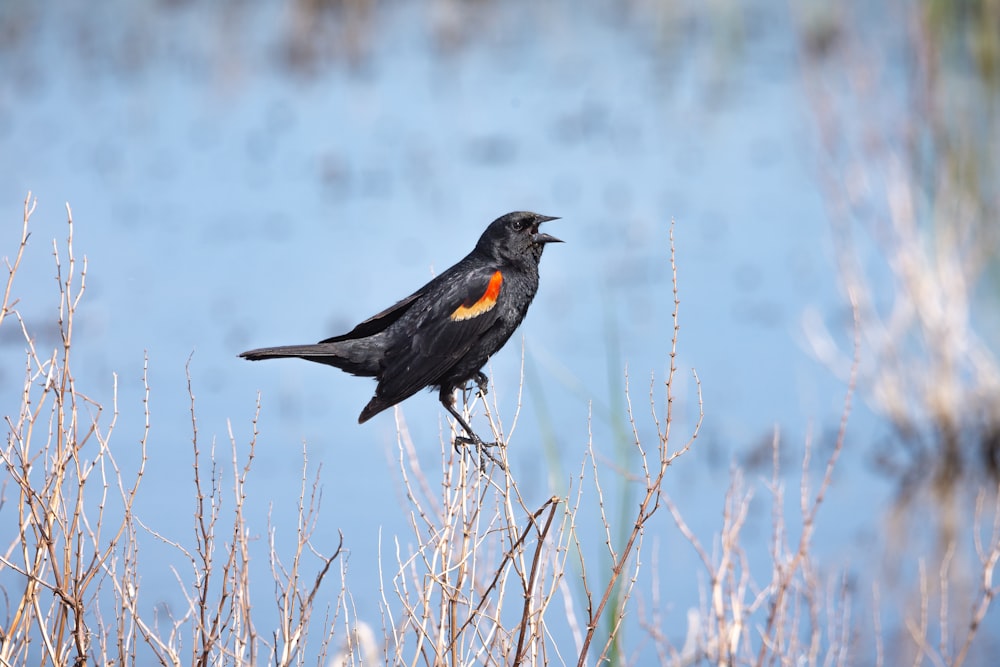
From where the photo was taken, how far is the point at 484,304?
174 inches

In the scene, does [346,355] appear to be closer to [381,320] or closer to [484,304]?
[381,320]

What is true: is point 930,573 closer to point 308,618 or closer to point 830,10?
point 308,618

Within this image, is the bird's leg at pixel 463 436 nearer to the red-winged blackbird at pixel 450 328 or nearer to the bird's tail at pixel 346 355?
the red-winged blackbird at pixel 450 328

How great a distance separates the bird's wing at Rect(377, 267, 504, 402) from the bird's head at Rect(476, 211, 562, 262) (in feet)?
0.39

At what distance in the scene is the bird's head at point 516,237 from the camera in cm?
462

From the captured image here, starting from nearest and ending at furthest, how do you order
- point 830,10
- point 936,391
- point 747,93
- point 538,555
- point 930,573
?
1. point 538,555
2. point 930,573
3. point 936,391
4. point 830,10
5. point 747,93

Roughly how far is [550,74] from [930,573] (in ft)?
33.9

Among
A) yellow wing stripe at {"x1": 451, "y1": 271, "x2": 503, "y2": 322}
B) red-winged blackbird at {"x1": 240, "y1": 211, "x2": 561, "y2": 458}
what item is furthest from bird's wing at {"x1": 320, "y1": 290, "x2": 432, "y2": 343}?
yellow wing stripe at {"x1": 451, "y1": 271, "x2": 503, "y2": 322}

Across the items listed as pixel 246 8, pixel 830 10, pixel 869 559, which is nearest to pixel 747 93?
pixel 830 10

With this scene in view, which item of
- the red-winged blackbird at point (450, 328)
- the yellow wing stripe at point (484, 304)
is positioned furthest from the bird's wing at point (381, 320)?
the yellow wing stripe at point (484, 304)

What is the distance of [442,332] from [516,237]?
52 centimetres

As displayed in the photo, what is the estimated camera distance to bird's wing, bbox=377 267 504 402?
14.2 ft

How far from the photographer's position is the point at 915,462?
8852mm

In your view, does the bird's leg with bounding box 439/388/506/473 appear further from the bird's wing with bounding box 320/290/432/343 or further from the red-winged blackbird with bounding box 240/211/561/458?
the bird's wing with bounding box 320/290/432/343
